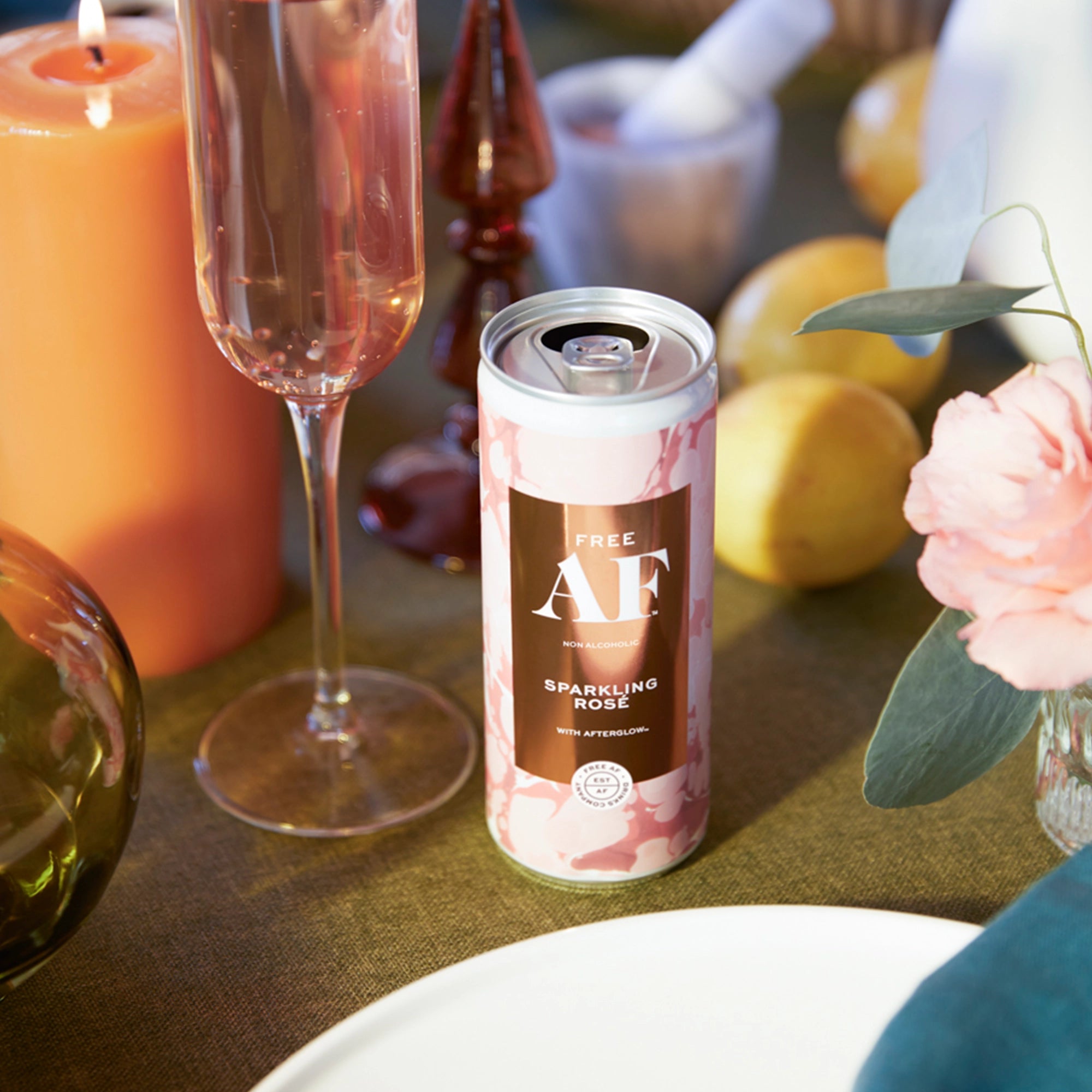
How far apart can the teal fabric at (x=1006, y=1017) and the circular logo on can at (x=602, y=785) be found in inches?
4.5

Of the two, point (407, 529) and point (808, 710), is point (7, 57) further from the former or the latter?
point (808, 710)

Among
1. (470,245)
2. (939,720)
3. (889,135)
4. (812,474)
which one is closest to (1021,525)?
(939,720)

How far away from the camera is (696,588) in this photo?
38cm

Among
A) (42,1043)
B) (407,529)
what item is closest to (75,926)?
(42,1043)

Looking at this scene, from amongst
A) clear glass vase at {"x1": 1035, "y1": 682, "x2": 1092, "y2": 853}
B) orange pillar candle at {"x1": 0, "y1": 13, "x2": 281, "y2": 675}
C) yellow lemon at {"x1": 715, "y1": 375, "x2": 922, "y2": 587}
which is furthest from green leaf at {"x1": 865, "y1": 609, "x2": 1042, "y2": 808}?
orange pillar candle at {"x1": 0, "y1": 13, "x2": 281, "y2": 675}

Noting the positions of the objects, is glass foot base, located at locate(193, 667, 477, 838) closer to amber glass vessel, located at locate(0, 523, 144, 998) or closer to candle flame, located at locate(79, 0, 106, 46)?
amber glass vessel, located at locate(0, 523, 144, 998)

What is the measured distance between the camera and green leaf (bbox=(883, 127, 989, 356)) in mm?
399

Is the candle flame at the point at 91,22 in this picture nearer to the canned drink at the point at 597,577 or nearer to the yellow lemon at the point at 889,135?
the canned drink at the point at 597,577

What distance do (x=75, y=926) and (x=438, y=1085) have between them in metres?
0.11

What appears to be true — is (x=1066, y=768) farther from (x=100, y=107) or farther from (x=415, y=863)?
(x=100, y=107)

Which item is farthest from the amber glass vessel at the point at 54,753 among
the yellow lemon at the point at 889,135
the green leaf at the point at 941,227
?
the yellow lemon at the point at 889,135

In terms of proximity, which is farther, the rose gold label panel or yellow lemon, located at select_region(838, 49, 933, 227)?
yellow lemon, located at select_region(838, 49, 933, 227)

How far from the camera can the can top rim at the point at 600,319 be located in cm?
34

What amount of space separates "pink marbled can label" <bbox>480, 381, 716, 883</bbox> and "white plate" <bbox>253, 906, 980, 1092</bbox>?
0.04 metres
